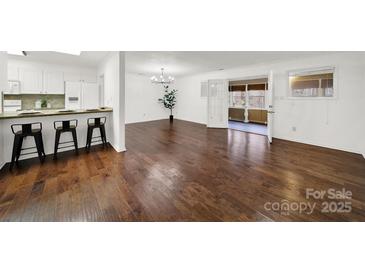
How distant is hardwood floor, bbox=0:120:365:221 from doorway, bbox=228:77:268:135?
202 inches

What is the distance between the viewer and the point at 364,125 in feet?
14.0

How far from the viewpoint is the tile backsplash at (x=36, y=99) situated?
20.2ft

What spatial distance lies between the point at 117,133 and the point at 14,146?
1.89m

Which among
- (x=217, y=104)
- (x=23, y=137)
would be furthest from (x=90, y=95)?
(x=217, y=104)

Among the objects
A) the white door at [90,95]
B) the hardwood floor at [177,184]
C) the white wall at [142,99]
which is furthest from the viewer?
the white wall at [142,99]

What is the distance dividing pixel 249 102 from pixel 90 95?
24.9ft

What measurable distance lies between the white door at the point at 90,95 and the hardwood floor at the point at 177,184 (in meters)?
2.93

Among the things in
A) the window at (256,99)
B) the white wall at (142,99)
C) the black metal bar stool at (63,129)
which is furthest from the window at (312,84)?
the white wall at (142,99)

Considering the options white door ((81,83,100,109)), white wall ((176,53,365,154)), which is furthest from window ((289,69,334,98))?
white door ((81,83,100,109))

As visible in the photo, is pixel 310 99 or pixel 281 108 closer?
pixel 310 99

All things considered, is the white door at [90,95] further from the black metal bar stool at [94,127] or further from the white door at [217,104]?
the white door at [217,104]
